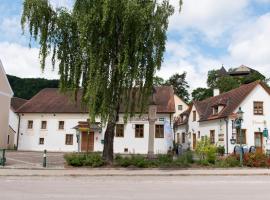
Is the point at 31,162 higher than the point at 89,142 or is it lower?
lower

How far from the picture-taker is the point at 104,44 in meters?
21.6

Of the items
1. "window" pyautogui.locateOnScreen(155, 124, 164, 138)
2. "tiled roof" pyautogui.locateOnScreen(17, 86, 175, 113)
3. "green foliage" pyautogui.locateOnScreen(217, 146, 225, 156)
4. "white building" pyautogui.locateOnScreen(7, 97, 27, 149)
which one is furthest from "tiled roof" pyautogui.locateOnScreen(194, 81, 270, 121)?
"white building" pyautogui.locateOnScreen(7, 97, 27, 149)

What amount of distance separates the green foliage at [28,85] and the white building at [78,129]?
1696 inches

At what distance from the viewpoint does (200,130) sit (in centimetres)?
4872

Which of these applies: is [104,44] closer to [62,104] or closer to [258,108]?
[258,108]

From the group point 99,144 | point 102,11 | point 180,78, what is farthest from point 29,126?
point 180,78

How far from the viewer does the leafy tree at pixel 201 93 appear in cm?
8586

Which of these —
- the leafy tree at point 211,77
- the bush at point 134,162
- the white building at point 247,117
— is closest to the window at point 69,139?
the white building at point 247,117

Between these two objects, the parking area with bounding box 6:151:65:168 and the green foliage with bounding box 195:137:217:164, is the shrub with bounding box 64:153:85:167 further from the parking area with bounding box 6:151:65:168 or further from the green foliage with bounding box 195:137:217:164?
the green foliage with bounding box 195:137:217:164

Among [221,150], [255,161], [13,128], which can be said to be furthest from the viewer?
[13,128]

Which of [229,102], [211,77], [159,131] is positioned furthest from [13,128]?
[211,77]

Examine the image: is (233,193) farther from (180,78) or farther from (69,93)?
(180,78)

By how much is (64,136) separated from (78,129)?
2.49 meters

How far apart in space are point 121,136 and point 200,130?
10800 mm
